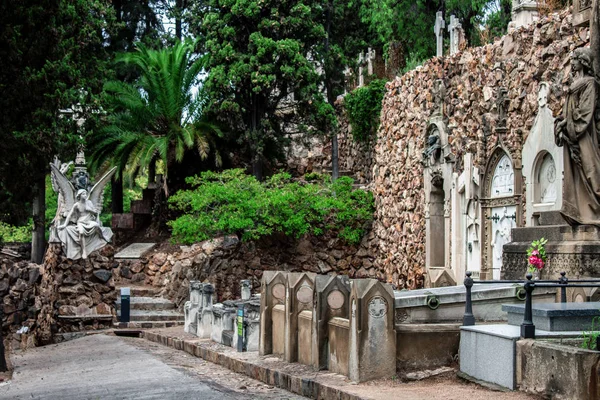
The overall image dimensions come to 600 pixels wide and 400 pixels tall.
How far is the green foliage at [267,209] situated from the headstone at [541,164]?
38.9ft

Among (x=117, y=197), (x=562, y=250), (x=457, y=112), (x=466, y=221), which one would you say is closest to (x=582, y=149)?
(x=562, y=250)

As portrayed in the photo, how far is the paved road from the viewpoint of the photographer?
12.7 m

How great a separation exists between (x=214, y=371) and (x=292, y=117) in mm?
20454

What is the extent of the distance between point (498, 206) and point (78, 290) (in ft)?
38.4

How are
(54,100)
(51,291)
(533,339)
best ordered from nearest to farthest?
(533,339) < (54,100) < (51,291)

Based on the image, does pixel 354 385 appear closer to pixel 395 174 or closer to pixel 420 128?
pixel 420 128

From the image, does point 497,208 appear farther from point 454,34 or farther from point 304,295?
point 304,295

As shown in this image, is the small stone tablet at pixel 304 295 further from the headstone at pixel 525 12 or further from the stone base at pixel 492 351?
the headstone at pixel 525 12

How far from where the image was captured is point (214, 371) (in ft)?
51.2

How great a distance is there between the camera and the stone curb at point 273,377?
445 inches

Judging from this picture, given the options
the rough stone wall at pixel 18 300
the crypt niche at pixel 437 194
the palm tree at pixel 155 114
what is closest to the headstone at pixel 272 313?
the crypt niche at pixel 437 194

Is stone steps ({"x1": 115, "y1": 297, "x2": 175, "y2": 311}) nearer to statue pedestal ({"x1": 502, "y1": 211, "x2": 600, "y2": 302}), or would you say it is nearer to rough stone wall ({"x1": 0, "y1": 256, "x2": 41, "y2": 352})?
rough stone wall ({"x1": 0, "y1": 256, "x2": 41, "y2": 352})

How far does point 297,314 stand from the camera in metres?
14.0

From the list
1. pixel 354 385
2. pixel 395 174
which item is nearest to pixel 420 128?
pixel 395 174
